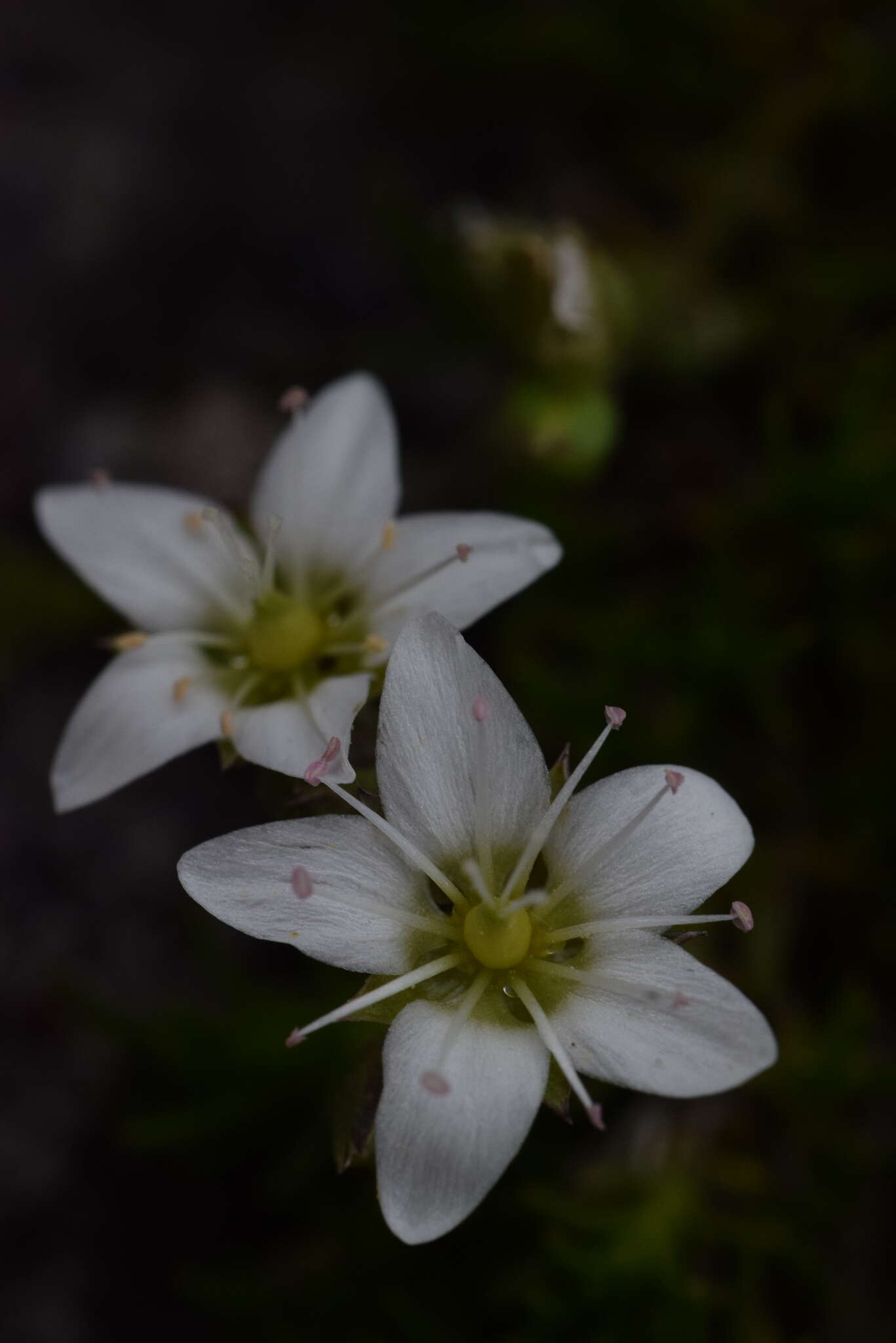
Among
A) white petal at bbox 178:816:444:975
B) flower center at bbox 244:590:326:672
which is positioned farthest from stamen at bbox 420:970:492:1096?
flower center at bbox 244:590:326:672

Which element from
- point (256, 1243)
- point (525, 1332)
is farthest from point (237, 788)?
point (525, 1332)

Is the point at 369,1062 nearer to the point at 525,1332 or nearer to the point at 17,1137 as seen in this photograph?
the point at 525,1332

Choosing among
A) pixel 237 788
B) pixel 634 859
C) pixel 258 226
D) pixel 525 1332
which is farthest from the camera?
pixel 258 226

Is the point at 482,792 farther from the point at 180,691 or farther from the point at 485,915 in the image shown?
the point at 180,691

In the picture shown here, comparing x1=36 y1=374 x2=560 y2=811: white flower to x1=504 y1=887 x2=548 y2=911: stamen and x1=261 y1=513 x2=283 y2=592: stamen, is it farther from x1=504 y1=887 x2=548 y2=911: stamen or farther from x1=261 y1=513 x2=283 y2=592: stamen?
→ x1=504 y1=887 x2=548 y2=911: stamen

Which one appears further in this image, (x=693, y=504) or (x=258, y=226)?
(x=258, y=226)
